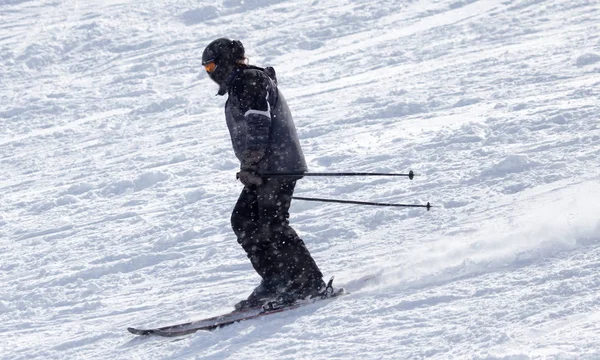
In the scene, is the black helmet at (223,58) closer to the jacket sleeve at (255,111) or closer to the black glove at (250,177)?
the jacket sleeve at (255,111)

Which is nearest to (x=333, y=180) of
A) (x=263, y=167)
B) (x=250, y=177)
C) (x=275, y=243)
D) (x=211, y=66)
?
(x=275, y=243)

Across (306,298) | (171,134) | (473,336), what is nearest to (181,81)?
(171,134)

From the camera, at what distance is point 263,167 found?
4949 mm

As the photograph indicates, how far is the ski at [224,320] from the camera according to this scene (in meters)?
4.89

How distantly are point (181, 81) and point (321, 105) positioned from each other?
2778mm

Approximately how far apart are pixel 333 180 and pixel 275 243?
2706mm

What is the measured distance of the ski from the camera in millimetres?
4887

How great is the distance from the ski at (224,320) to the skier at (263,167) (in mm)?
71

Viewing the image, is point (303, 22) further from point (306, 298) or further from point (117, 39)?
point (306, 298)

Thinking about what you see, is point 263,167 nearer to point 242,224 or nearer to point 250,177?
point 250,177

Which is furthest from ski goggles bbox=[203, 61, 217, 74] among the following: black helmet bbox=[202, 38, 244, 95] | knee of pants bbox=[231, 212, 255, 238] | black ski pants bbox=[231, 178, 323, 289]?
knee of pants bbox=[231, 212, 255, 238]

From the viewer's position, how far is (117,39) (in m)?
14.6

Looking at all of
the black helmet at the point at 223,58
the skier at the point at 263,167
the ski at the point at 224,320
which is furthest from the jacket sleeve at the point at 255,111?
the ski at the point at 224,320

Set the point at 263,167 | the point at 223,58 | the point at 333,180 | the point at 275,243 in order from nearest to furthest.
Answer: the point at 223,58 < the point at 263,167 < the point at 275,243 < the point at 333,180
